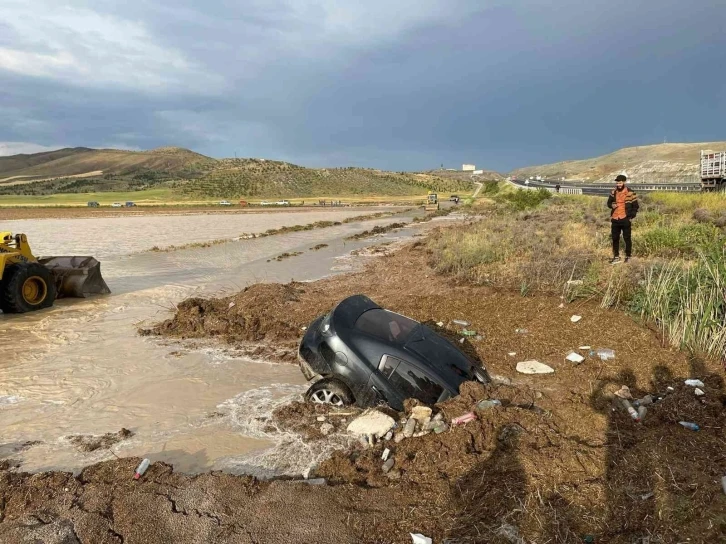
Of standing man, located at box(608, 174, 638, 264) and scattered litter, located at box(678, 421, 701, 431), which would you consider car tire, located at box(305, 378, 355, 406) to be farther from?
standing man, located at box(608, 174, 638, 264)

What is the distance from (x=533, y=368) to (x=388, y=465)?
3448 millimetres

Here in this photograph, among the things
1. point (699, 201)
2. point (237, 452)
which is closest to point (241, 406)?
point (237, 452)

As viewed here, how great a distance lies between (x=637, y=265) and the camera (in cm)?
1043

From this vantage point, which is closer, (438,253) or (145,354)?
(145,354)

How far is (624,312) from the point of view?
28.6ft

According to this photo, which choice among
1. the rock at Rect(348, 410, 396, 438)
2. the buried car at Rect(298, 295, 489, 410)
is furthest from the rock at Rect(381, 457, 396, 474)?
the buried car at Rect(298, 295, 489, 410)

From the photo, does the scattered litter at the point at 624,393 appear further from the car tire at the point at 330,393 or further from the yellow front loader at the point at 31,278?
the yellow front loader at the point at 31,278

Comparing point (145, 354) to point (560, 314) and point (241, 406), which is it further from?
point (560, 314)

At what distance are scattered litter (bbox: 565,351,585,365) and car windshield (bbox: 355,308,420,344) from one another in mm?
2612

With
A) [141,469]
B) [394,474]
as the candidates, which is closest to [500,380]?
[394,474]

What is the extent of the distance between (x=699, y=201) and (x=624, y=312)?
15.7 meters

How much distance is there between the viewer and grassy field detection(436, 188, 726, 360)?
725 centimetres

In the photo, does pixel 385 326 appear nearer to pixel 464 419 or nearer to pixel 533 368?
pixel 464 419

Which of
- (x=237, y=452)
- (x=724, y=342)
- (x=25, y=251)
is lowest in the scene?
(x=237, y=452)
